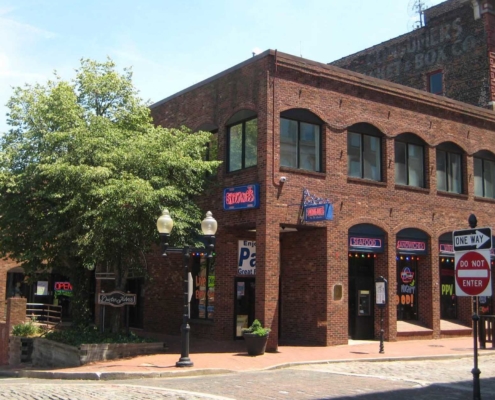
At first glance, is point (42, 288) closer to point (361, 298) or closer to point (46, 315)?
point (46, 315)

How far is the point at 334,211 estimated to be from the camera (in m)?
21.3

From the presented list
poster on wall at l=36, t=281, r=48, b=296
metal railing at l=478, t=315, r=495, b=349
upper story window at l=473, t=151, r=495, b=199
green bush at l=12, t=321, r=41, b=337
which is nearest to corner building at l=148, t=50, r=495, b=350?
upper story window at l=473, t=151, r=495, b=199

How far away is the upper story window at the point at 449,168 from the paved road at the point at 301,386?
11.1 meters

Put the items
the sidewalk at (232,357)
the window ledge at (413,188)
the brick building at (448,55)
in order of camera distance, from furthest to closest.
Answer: the brick building at (448,55) → the window ledge at (413,188) → the sidewalk at (232,357)

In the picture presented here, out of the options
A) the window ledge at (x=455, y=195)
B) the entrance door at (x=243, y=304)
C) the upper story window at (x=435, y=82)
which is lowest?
the entrance door at (x=243, y=304)

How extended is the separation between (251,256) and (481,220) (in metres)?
10.8

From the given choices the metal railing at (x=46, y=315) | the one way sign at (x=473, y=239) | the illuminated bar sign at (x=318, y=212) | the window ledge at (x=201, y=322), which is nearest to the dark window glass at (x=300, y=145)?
the illuminated bar sign at (x=318, y=212)

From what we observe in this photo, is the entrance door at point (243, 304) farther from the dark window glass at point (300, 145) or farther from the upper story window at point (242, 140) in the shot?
the dark window glass at point (300, 145)

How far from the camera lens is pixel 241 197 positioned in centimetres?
2061

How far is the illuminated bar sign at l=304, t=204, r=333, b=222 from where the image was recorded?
1927 cm

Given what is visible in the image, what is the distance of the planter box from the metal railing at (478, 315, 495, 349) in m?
10.3

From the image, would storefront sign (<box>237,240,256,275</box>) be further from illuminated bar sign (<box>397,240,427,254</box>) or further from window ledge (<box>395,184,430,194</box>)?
window ledge (<box>395,184,430,194</box>)

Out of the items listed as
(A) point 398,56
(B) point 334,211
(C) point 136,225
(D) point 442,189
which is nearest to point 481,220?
(D) point 442,189

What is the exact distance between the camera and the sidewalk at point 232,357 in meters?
14.9
